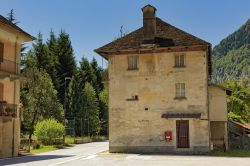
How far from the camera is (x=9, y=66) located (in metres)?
32.2

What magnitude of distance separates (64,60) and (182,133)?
45.4m

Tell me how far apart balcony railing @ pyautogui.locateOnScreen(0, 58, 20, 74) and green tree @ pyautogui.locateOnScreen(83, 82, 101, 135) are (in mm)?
35876

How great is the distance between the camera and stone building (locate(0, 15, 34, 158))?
31.0 metres

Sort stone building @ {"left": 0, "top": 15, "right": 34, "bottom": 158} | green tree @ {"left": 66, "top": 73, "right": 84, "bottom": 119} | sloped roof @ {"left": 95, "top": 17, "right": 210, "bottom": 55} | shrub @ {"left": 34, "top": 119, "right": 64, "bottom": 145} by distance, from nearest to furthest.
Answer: stone building @ {"left": 0, "top": 15, "right": 34, "bottom": 158} → sloped roof @ {"left": 95, "top": 17, "right": 210, "bottom": 55} → shrub @ {"left": 34, "top": 119, "right": 64, "bottom": 145} → green tree @ {"left": 66, "top": 73, "right": 84, "bottom": 119}

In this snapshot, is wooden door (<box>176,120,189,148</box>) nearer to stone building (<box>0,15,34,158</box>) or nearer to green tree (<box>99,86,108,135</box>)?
stone building (<box>0,15,34,158</box>)

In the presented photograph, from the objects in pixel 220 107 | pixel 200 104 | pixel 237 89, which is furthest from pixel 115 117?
pixel 237 89

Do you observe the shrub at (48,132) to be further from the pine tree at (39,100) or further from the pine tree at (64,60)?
the pine tree at (64,60)

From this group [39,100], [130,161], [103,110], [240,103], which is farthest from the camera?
[103,110]

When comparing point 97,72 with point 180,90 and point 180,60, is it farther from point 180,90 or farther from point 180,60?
point 180,90

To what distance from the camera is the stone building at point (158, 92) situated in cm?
3347

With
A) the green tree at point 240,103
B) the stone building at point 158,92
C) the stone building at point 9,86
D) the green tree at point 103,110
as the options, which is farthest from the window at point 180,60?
the green tree at point 103,110

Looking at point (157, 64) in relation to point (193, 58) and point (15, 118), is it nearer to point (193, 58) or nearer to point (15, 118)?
point (193, 58)

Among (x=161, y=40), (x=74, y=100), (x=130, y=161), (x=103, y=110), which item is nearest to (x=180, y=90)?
(x=161, y=40)

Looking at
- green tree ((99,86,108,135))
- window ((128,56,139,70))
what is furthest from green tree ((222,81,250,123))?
window ((128,56,139,70))
